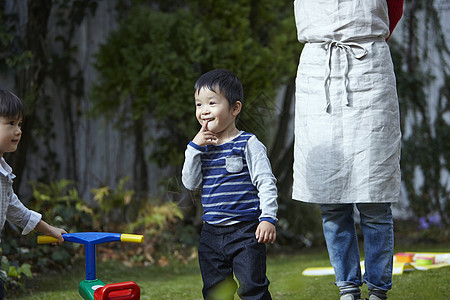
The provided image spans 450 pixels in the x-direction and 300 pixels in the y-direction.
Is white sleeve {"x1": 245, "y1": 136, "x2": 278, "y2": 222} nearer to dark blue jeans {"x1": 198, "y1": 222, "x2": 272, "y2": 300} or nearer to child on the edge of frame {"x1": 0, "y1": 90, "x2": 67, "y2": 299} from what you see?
dark blue jeans {"x1": 198, "y1": 222, "x2": 272, "y2": 300}

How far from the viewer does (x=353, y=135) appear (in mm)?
2434

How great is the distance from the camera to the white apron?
7.93 feet

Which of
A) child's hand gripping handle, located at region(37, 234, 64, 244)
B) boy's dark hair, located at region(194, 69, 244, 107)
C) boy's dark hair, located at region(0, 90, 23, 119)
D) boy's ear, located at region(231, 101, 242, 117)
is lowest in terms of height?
child's hand gripping handle, located at region(37, 234, 64, 244)

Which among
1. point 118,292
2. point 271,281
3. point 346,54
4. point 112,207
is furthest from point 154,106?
point 118,292

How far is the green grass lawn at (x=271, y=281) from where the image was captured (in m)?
2.98

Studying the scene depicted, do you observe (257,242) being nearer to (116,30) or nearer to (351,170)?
(351,170)

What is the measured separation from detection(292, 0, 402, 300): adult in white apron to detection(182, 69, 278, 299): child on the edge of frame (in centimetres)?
38

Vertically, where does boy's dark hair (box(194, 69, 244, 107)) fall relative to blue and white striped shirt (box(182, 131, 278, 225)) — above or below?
above

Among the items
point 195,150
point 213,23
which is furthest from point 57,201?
point 195,150

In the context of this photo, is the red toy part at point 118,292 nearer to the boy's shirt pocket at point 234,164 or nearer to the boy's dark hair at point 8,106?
the boy's shirt pocket at point 234,164

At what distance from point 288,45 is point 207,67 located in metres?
0.72

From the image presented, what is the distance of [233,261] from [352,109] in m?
0.81

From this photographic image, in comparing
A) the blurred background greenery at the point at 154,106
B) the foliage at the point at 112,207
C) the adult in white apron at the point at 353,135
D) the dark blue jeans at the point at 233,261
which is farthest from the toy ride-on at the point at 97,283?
the foliage at the point at 112,207

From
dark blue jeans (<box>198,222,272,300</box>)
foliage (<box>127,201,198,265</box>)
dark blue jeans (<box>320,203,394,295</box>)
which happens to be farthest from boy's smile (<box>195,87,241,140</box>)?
foliage (<box>127,201,198,265</box>)
